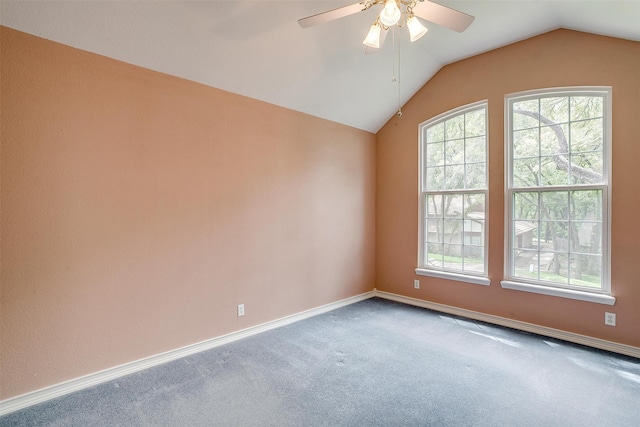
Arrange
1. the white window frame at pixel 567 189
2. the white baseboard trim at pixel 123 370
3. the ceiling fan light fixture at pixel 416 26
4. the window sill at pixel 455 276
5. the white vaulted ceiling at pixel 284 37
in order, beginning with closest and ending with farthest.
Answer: the ceiling fan light fixture at pixel 416 26
the white baseboard trim at pixel 123 370
the white vaulted ceiling at pixel 284 37
the white window frame at pixel 567 189
the window sill at pixel 455 276

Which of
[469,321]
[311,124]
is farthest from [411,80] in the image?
[469,321]

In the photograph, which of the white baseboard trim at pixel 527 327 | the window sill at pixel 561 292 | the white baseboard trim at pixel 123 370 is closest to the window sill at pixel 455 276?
the window sill at pixel 561 292

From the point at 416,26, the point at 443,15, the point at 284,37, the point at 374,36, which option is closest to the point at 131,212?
the point at 284,37

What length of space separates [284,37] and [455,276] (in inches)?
129

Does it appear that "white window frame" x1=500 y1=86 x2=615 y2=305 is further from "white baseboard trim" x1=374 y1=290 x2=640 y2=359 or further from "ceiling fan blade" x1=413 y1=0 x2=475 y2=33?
"ceiling fan blade" x1=413 y1=0 x2=475 y2=33

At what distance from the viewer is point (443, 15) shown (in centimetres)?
188

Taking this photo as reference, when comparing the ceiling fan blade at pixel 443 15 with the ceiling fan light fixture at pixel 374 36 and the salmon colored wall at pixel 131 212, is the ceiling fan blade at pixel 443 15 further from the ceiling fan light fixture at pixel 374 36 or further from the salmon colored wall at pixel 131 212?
the salmon colored wall at pixel 131 212

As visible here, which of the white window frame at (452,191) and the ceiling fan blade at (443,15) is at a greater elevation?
the ceiling fan blade at (443,15)

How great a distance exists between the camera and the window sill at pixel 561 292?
2861mm

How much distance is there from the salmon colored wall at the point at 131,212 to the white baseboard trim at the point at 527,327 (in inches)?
60.4

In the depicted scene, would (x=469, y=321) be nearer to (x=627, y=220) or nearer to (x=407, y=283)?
(x=407, y=283)

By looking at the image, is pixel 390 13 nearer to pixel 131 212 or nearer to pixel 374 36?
pixel 374 36

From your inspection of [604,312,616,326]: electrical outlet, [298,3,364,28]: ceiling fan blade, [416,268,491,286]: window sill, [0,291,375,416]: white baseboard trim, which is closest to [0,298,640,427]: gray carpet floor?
[0,291,375,416]: white baseboard trim

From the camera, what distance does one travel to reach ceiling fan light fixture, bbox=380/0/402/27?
1.74 metres
